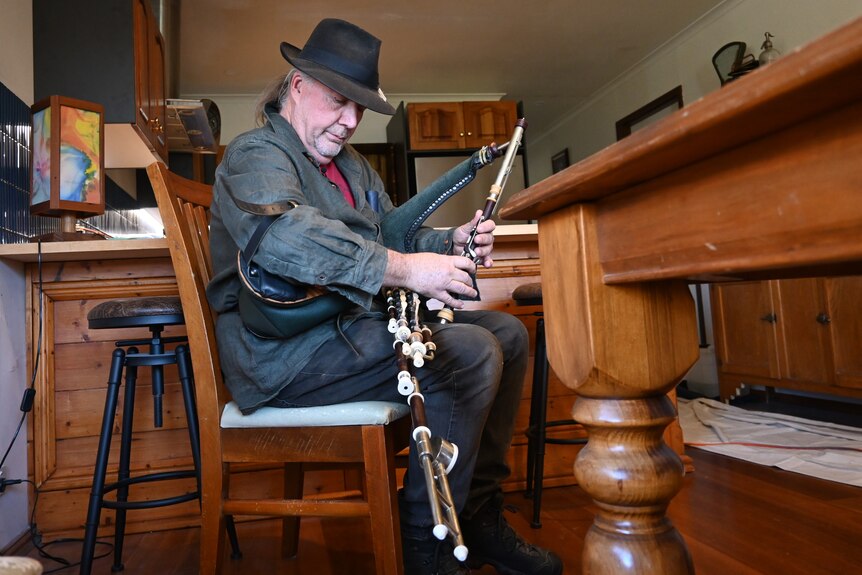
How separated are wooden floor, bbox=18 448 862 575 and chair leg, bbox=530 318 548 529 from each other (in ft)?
0.21

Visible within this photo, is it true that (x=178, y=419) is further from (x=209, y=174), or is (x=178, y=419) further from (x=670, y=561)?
(x=209, y=174)

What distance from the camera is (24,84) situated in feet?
8.31

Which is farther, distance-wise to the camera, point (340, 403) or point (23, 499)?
point (23, 499)

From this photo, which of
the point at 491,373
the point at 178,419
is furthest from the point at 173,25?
the point at 491,373

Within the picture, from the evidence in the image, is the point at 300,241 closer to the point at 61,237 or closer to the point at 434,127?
the point at 61,237

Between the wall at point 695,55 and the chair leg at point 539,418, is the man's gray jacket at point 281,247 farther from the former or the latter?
the wall at point 695,55

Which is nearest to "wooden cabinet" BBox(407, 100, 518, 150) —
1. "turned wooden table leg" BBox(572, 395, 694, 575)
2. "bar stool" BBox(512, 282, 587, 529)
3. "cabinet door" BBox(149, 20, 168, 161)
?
"cabinet door" BBox(149, 20, 168, 161)

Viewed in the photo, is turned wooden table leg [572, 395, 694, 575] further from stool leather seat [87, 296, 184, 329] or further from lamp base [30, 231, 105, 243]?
lamp base [30, 231, 105, 243]

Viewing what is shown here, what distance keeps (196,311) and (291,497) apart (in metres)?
0.64

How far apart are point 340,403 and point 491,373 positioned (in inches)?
11.6

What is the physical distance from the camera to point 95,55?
112 inches

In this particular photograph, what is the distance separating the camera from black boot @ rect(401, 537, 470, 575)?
1208mm

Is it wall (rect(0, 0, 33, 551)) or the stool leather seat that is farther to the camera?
wall (rect(0, 0, 33, 551))

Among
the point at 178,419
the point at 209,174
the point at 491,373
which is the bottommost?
the point at 178,419
